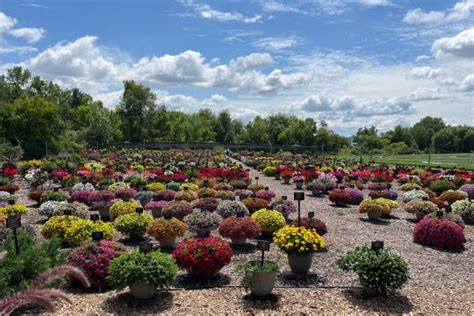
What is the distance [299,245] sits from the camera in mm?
8578

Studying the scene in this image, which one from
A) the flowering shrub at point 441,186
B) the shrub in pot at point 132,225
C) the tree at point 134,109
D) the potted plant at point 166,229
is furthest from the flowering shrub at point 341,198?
the tree at point 134,109

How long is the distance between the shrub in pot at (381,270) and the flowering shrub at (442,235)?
15.9 feet

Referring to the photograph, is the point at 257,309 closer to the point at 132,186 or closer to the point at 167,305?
the point at 167,305

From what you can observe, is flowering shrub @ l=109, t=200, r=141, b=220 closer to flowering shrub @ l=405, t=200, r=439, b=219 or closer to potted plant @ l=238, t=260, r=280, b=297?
potted plant @ l=238, t=260, r=280, b=297

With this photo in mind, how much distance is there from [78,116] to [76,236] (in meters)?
82.9

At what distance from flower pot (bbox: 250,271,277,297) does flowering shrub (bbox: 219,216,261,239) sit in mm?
3168

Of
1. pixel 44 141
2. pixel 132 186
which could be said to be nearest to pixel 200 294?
pixel 132 186

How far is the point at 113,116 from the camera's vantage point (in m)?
82.4

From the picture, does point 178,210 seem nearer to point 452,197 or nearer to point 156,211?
point 156,211

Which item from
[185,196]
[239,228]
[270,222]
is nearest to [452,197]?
[270,222]

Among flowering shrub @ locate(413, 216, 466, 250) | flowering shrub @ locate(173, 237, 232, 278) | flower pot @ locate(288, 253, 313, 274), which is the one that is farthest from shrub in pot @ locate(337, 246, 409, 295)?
flowering shrub @ locate(413, 216, 466, 250)

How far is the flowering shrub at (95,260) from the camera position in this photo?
783 centimetres

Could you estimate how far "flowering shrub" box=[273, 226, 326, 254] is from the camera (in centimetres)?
858

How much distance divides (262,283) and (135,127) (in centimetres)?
8058
